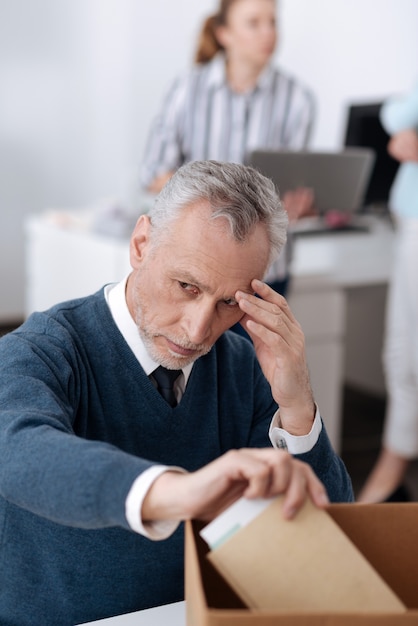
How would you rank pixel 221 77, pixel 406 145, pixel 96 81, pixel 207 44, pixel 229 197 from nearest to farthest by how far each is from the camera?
Result: pixel 229 197, pixel 406 145, pixel 221 77, pixel 207 44, pixel 96 81

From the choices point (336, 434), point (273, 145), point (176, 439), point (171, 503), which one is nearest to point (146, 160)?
point (273, 145)

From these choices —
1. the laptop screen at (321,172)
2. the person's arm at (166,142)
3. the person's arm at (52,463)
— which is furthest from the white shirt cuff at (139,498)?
the person's arm at (166,142)

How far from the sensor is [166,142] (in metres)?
2.99

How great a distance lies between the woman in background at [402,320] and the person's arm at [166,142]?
0.71 m

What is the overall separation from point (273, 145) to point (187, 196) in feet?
6.51

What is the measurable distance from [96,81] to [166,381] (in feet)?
14.6

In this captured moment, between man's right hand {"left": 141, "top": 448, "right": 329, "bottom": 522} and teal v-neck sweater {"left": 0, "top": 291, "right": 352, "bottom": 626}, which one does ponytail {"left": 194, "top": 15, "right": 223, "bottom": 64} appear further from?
man's right hand {"left": 141, "top": 448, "right": 329, "bottom": 522}

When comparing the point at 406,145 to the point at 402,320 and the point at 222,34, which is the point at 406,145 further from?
the point at 222,34

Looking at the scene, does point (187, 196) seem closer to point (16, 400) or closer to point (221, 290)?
point (221, 290)

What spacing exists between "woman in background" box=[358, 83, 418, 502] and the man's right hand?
2.02 meters

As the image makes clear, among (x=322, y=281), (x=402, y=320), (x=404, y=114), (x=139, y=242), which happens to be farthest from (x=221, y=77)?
(x=139, y=242)

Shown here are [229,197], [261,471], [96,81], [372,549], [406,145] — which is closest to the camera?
[261,471]

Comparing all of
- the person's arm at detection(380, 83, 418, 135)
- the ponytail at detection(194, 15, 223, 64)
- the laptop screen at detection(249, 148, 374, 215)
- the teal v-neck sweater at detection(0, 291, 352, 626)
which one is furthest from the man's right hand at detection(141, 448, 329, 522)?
the ponytail at detection(194, 15, 223, 64)

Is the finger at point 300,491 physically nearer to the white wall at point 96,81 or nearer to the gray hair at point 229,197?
the gray hair at point 229,197
